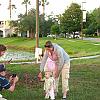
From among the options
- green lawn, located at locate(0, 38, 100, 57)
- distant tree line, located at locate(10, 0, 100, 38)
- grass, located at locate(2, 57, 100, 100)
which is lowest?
green lawn, located at locate(0, 38, 100, 57)

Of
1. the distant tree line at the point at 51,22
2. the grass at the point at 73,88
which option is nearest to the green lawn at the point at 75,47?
the grass at the point at 73,88

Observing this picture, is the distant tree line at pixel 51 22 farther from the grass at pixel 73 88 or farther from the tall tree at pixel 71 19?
the grass at pixel 73 88

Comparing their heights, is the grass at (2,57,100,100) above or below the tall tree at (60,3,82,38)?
below

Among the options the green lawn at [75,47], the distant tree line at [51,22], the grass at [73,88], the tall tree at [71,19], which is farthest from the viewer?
the tall tree at [71,19]

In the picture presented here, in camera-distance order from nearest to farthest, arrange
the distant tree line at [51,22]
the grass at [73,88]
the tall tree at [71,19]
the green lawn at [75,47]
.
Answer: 1. the grass at [73,88]
2. the green lawn at [75,47]
3. the distant tree line at [51,22]
4. the tall tree at [71,19]

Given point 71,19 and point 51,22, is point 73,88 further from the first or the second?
point 51,22

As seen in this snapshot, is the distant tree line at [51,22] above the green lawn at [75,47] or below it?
above

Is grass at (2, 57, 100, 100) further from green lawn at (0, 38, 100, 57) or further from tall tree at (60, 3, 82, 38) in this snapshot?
tall tree at (60, 3, 82, 38)

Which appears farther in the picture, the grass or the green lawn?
the green lawn

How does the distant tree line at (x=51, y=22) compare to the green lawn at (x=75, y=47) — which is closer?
the green lawn at (x=75, y=47)

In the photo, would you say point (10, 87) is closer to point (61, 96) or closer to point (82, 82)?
point (61, 96)

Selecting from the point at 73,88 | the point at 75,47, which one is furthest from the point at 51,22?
the point at 73,88

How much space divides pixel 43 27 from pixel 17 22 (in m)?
6.46

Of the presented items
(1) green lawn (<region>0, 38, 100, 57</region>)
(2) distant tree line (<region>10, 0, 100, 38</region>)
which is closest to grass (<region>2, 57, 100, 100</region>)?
(1) green lawn (<region>0, 38, 100, 57</region>)
